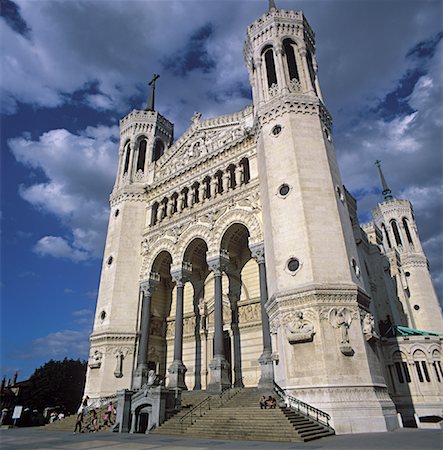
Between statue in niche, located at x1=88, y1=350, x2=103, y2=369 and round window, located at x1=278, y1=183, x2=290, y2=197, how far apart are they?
16.2 metres

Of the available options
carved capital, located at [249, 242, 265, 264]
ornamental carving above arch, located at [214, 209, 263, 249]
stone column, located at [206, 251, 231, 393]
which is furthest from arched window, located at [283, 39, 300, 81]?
stone column, located at [206, 251, 231, 393]

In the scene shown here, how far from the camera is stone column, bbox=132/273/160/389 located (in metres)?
22.4

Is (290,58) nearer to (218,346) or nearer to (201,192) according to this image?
(201,192)

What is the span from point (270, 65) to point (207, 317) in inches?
717

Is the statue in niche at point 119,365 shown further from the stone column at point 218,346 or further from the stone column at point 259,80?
the stone column at point 259,80

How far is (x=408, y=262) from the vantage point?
4128 cm

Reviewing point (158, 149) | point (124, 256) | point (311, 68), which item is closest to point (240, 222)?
point (124, 256)

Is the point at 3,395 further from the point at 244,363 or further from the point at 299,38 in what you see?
the point at 299,38

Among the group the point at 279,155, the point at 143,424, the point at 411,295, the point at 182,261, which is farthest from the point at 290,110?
the point at 411,295

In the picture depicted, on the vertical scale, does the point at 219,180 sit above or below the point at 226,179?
above

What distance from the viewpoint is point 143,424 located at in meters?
16.7

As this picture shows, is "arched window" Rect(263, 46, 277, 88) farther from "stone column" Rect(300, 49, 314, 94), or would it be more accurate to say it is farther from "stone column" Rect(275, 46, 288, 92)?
"stone column" Rect(300, 49, 314, 94)

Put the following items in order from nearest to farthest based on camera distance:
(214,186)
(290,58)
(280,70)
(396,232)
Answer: (280,70), (290,58), (214,186), (396,232)

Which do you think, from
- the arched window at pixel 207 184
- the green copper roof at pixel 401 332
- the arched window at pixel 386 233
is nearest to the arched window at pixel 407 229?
the arched window at pixel 386 233
